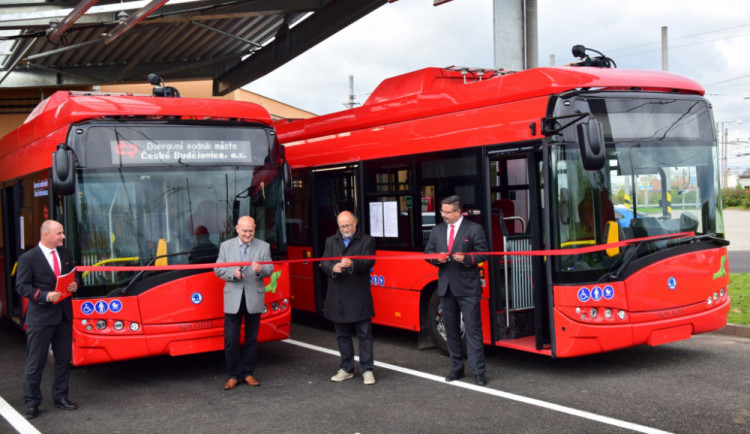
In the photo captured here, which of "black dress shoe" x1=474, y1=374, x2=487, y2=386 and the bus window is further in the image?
the bus window

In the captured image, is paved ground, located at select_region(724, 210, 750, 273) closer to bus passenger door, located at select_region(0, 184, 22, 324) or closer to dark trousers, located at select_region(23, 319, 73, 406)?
bus passenger door, located at select_region(0, 184, 22, 324)

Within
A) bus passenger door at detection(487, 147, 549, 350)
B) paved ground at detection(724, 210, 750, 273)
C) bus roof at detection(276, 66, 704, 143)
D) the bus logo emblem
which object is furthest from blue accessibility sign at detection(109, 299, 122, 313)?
paved ground at detection(724, 210, 750, 273)

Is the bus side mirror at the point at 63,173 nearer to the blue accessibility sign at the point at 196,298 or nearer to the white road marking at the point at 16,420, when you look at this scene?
the blue accessibility sign at the point at 196,298

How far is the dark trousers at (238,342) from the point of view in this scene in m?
7.80

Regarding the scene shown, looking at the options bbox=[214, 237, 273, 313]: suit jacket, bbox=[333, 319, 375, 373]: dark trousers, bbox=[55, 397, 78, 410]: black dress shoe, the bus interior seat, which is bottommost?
bbox=[55, 397, 78, 410]: black dress shoe

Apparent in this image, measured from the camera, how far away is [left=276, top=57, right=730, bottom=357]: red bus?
291 inches

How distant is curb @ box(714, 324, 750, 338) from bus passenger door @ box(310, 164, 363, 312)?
16.3 feet

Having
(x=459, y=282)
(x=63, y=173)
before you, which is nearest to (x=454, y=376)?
(x=459, y=282)

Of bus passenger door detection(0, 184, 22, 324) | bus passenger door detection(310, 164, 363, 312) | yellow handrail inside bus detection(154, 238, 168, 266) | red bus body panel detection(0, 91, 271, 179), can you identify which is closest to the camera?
yellow handrail inside bus detection(154, 238, 168, 266)

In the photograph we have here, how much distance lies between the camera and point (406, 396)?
7.22m

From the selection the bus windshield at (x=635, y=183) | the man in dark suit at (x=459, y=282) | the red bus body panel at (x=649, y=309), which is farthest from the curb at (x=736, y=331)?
the man in dark suit at (x=459, y=282)

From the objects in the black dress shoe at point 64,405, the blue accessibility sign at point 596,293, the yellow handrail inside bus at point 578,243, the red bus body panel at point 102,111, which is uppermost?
the red bus body panel at point 102,111

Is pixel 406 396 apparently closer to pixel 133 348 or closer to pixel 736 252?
pixel 133 348

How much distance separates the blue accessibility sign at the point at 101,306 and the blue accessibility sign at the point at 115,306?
39 mm
